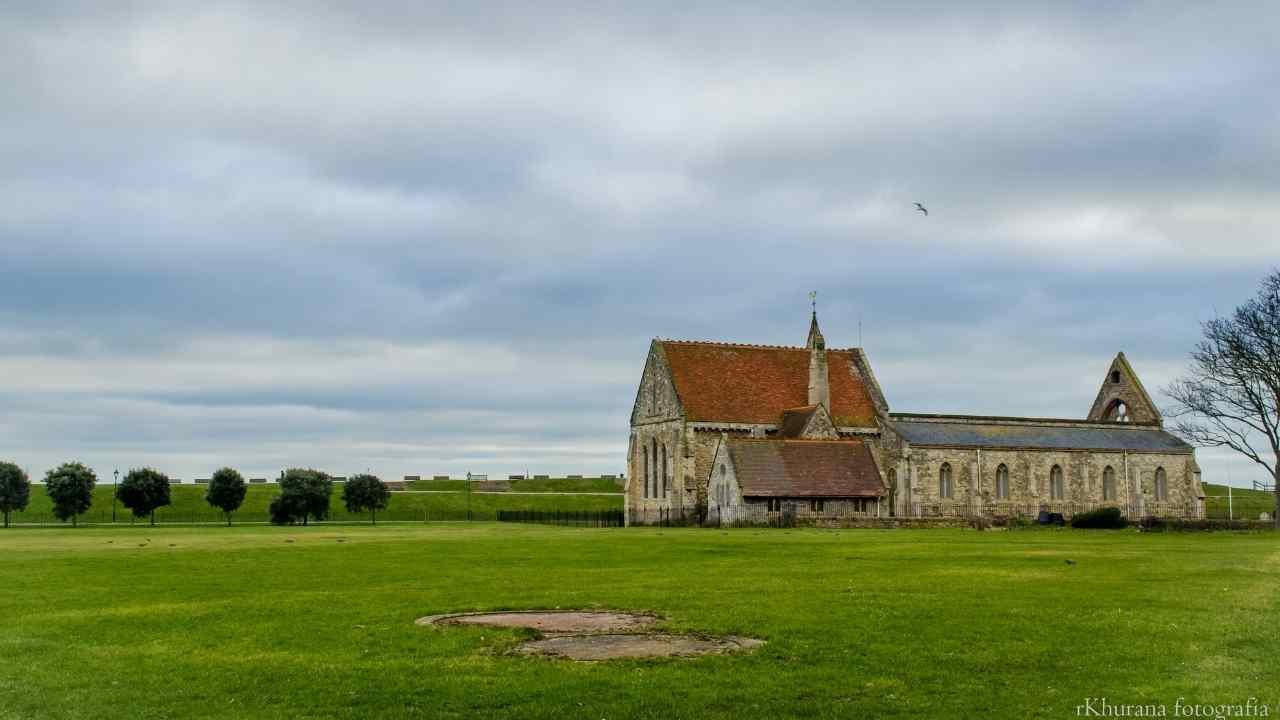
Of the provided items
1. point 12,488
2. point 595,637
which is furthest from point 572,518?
point 595,637

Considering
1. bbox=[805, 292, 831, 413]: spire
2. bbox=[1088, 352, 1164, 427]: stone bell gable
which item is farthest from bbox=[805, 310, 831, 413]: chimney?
bbox=[1088, 352, 1164, 427]: stone bell gable

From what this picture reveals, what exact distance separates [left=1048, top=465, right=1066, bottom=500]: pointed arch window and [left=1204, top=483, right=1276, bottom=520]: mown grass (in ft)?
82.9

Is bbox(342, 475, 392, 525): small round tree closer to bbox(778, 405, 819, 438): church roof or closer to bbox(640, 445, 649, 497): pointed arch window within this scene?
bbox(640, 445, 649, 497): pointed arch window

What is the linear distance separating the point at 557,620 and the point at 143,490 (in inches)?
3562

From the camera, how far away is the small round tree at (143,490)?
335ft

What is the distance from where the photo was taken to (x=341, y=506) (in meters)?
135

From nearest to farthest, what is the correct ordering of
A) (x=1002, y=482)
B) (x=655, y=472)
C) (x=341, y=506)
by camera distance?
1. (x=655, y=472)
2. (x=1002, y=482)
3. (x=341, y=506)

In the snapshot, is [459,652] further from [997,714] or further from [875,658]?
[997,714]

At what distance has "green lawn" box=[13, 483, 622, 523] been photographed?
119688 mm

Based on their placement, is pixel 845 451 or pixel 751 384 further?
pixel 751 384

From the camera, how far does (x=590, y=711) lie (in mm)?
13500

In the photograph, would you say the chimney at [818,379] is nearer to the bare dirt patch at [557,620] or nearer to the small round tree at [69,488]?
the small round tree at [69,488]

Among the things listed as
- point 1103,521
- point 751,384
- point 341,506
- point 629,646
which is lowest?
point 629,646

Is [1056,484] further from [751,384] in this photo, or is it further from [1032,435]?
[751,384]
